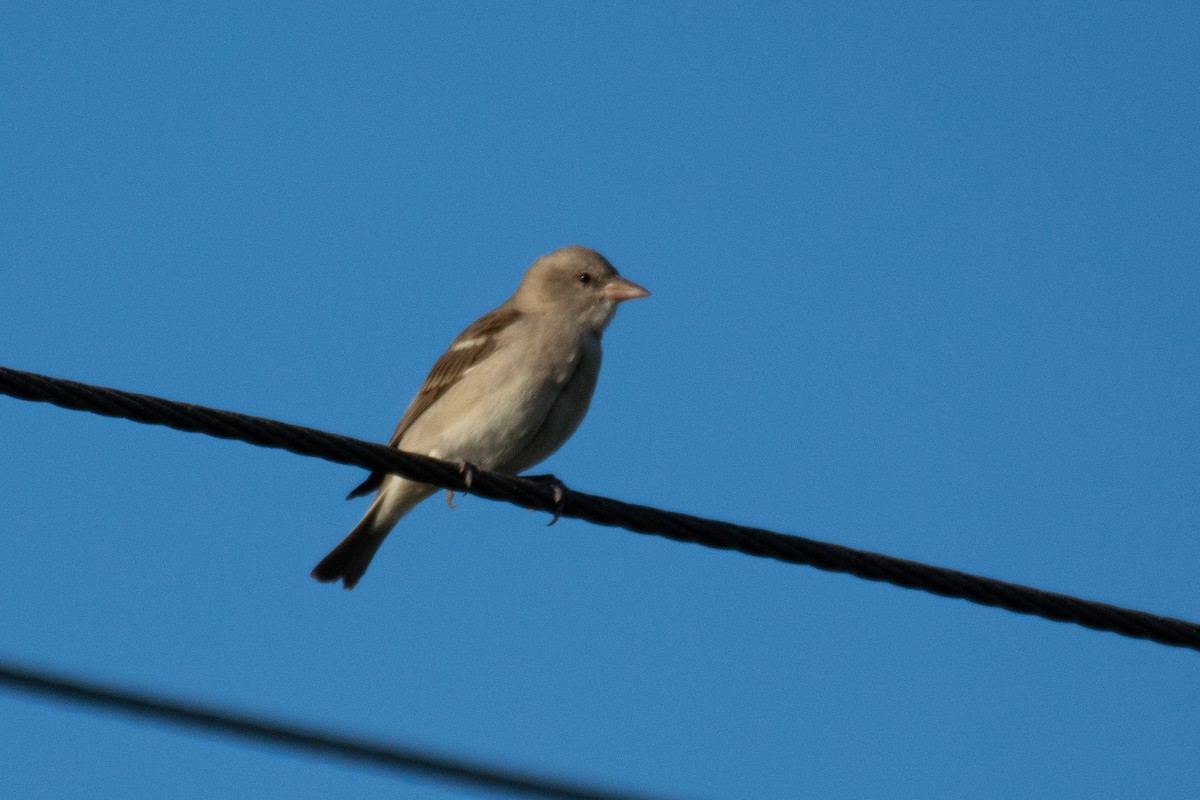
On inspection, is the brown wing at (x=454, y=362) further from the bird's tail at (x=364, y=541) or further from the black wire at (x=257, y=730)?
the black wire at (x=257, y=730)

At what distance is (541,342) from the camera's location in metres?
8.03

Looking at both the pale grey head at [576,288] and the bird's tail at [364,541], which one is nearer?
the bird's tail at [364,541]

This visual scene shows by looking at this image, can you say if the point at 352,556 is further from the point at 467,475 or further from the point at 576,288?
the point at 467,475

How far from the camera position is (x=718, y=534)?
15.8 ft

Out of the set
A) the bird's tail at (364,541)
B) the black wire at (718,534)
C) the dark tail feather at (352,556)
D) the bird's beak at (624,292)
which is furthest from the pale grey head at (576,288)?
the black wire at (718,534)

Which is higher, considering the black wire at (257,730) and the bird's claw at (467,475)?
the bird's claw at (467,475)

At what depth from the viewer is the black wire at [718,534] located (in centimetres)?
434

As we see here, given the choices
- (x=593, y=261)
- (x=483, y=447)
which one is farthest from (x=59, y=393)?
(x=593, y=261)

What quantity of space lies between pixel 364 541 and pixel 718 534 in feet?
13.7

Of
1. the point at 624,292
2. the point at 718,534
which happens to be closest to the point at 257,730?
the point at 718,534

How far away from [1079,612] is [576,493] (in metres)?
1.57

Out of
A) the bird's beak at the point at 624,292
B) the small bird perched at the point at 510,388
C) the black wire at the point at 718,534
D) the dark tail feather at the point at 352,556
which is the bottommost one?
the black wire at the point at 718,534

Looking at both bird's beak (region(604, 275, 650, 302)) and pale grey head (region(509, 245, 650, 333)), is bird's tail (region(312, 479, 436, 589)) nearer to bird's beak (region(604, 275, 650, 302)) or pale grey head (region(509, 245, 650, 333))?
pale grey head (region(509, 245, 650, 333))

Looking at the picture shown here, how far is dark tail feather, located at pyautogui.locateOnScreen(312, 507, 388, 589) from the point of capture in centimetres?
856
